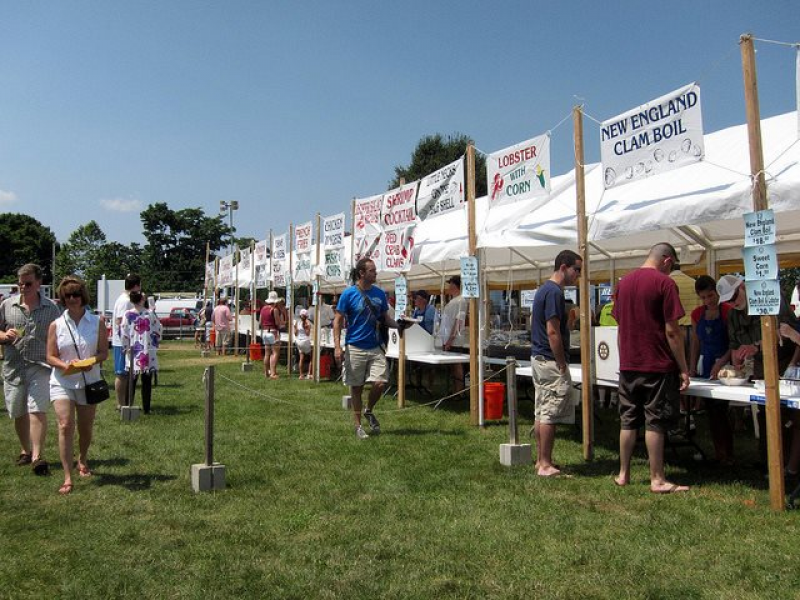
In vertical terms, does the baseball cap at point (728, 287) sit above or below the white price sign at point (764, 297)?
above

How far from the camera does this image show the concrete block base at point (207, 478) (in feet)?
19.4

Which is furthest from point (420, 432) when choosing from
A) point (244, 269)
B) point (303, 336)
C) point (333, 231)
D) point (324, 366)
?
point (244, 269)

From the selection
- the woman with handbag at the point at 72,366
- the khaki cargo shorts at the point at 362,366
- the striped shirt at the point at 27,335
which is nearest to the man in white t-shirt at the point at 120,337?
the striped shirt at the point at 27,335

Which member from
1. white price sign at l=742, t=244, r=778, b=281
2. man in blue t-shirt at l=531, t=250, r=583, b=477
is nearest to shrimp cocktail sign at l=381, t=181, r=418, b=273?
man in blue t-shirt at l=531, t=250, r=583, b=477

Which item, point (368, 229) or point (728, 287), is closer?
point (728, 287)

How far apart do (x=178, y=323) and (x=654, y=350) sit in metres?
31.7

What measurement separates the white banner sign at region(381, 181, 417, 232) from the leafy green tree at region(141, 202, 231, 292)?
2035 inches

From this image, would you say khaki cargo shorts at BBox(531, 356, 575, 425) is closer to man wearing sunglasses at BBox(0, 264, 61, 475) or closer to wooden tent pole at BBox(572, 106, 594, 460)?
wooden tent pole at BBox(572, 106, 594, 460)

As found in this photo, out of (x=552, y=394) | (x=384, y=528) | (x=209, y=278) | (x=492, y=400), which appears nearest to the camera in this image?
(x=384, y=528)

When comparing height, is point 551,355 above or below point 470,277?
below

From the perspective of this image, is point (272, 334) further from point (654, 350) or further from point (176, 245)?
point (176, 245)

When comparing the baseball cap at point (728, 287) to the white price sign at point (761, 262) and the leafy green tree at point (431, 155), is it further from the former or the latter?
the leafy green tree at point (431, 155)

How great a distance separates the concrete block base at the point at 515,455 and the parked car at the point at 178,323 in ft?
96.8

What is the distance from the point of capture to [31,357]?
21.5 ft
